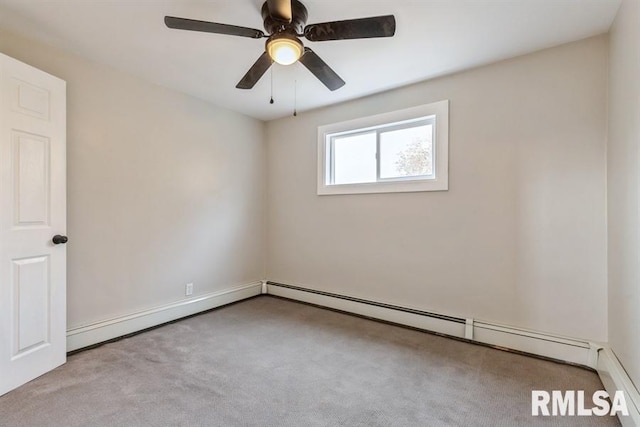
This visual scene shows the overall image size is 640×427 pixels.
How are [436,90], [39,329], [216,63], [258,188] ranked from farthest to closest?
[258,188] → [436,90] → [216,63] → [39,329]

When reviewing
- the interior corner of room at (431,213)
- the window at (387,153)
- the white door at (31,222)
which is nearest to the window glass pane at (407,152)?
the window at (387,153)

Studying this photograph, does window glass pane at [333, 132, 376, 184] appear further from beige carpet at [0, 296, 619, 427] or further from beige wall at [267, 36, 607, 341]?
beige carpet at [0, 296, 619, 427]

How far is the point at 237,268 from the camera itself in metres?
3.76

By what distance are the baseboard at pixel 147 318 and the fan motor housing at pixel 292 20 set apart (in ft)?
8.76

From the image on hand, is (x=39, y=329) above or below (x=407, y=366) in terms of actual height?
above

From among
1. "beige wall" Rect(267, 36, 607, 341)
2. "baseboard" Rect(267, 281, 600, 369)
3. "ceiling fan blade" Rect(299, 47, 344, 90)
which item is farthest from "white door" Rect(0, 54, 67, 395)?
"beige wall" Rect(267, 36, 607, 341)

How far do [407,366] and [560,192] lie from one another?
1.74m

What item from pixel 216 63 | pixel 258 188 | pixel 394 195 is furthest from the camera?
pixel 258 188

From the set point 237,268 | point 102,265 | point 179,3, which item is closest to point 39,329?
point 102,265

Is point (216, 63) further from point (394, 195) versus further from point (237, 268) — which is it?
point (237, 268)

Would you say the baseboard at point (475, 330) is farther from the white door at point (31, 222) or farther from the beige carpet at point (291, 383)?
the white door at point (31, 222)

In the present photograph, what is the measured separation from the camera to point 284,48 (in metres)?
1.66

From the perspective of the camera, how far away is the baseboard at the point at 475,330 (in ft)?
7.14

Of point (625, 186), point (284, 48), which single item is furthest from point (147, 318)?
point (625, 186)
